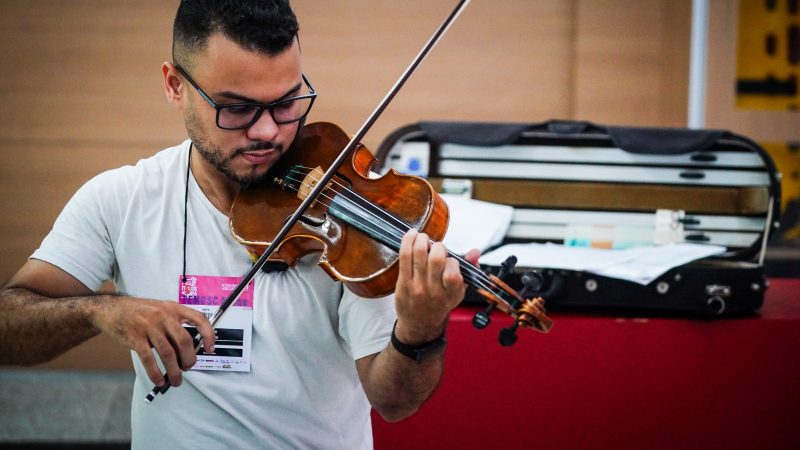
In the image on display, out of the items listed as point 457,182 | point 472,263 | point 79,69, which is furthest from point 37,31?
point 472,263

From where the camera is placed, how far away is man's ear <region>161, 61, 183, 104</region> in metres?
1.38

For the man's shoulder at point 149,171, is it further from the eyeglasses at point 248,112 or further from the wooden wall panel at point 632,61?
the wooden wall panel at point 632,61

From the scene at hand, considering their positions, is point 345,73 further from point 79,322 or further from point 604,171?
point 79,322

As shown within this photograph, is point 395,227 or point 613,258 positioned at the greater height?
point 395,227

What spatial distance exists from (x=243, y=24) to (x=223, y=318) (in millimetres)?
501

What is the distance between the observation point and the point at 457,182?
2.43 metres

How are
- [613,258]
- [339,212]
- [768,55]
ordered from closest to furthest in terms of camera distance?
[339,212] → [613,258] → [768,55]

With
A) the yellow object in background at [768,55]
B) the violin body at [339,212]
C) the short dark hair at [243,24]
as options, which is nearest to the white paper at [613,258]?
the violin body at [339,212]

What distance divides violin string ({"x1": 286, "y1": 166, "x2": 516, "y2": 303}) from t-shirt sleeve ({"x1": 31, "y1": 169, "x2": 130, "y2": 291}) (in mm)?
343

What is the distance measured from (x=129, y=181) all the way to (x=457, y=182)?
4.04 feet

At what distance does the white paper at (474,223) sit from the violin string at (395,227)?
91cm

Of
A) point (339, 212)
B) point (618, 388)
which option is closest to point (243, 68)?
point (339, 212)

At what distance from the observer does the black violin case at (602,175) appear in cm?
233

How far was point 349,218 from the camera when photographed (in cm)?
129
